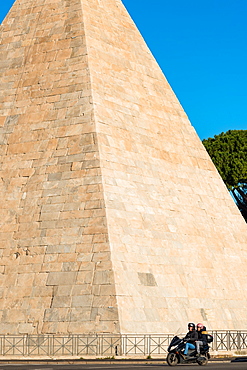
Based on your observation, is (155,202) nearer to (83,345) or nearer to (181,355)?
(83,345)

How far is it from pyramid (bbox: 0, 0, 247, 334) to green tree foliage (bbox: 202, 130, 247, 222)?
21218mm

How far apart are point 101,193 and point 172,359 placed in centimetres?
598

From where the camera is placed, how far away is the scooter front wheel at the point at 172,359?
62.6 feet

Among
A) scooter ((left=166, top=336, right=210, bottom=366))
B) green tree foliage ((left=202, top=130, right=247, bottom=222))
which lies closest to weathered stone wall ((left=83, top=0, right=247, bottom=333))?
scooter ((left=166, top=336, right=210, bottom=366))

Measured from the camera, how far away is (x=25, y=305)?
22109 millimetres

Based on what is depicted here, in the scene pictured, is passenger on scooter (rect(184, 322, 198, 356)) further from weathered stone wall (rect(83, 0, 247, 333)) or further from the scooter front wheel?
weathered stone wall (rect(83, 0, 247, 333))

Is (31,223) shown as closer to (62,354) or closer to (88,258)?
(88,258)

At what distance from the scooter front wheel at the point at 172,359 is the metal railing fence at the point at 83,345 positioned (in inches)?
67.7

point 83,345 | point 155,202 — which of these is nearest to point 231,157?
point 155,202

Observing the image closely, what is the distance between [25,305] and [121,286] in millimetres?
3077

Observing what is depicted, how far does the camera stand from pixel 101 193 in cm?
2281

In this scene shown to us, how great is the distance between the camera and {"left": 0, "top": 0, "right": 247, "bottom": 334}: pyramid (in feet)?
71.7

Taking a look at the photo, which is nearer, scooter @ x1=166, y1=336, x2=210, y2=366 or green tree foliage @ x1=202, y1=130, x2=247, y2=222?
scooter @ x1=166, y1=336, x2=210, y2=366

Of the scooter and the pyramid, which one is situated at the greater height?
the pyramid
